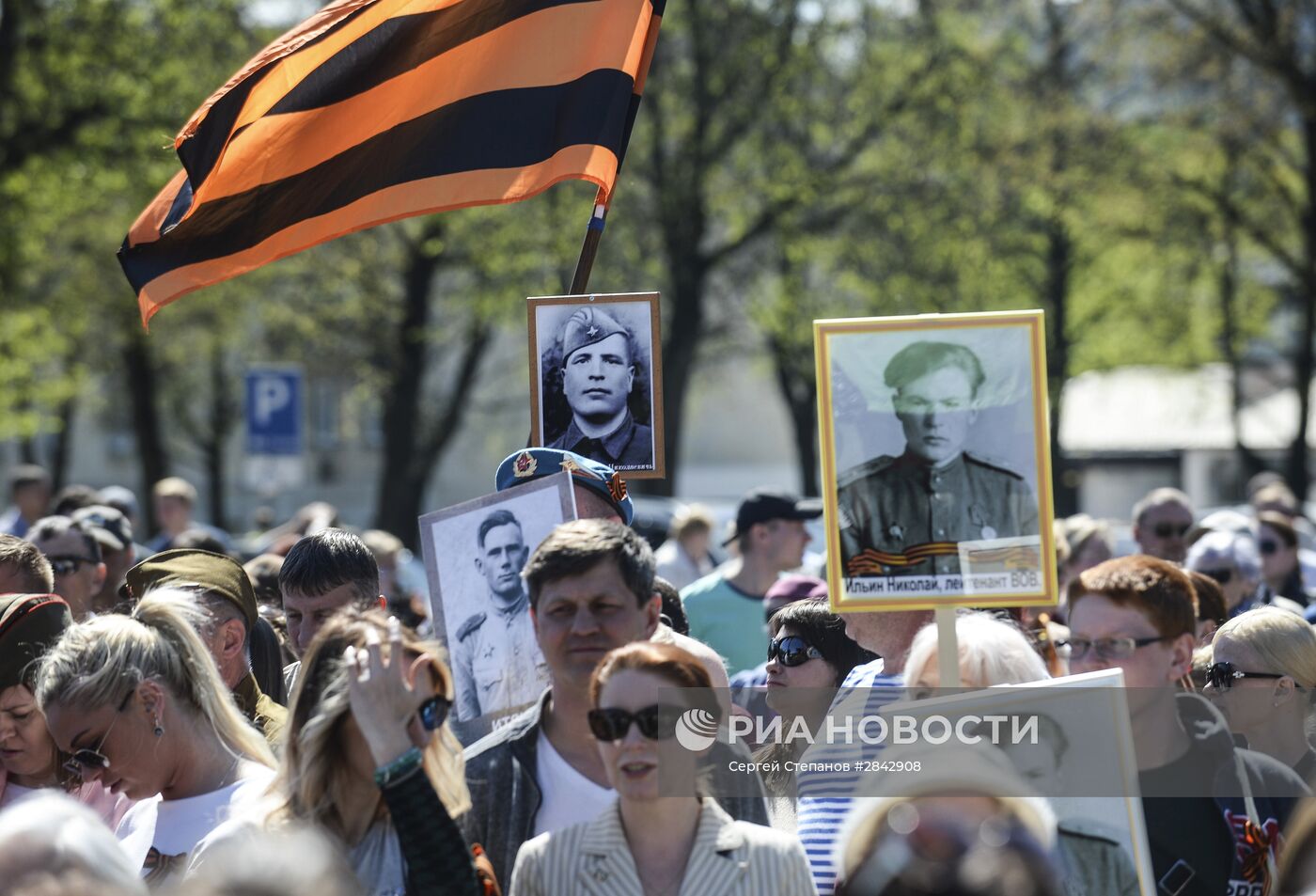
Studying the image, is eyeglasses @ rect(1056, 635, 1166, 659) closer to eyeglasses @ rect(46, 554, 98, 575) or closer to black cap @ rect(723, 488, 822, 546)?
black cap @ rect(723, 488, 822, 546)

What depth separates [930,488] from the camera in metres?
4.10

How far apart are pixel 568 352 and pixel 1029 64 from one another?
70.5ft

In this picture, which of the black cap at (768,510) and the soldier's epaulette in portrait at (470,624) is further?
the black cap at (768,510)

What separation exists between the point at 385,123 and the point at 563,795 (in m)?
3.38

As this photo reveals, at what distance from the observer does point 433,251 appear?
21.4 metres

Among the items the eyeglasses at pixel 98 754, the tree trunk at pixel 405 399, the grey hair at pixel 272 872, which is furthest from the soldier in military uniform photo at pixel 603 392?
the tree trunk at pixel 405 399

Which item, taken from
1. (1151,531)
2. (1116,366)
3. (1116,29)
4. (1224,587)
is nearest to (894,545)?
(1224,587)

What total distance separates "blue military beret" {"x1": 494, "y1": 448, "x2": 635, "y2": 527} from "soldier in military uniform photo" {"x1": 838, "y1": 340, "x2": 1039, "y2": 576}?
868 millimetres

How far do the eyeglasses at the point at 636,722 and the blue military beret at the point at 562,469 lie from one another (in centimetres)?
150

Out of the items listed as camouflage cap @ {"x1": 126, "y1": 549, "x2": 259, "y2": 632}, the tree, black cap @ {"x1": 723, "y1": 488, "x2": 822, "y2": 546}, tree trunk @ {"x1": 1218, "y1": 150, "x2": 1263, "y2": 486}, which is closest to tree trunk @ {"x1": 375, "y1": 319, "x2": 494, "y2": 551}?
the tree

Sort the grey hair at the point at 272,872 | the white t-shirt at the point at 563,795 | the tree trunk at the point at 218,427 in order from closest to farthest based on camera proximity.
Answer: the grey hair at the point at 272,872
the white t-shirt at the point at 563,795
the tree trunk at the point at 218,427

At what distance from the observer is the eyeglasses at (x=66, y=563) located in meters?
7.11

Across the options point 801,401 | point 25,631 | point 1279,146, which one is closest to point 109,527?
point 25,631

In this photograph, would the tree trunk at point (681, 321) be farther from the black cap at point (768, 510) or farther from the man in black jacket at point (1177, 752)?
the man in black jacket at point (1177, 752)
